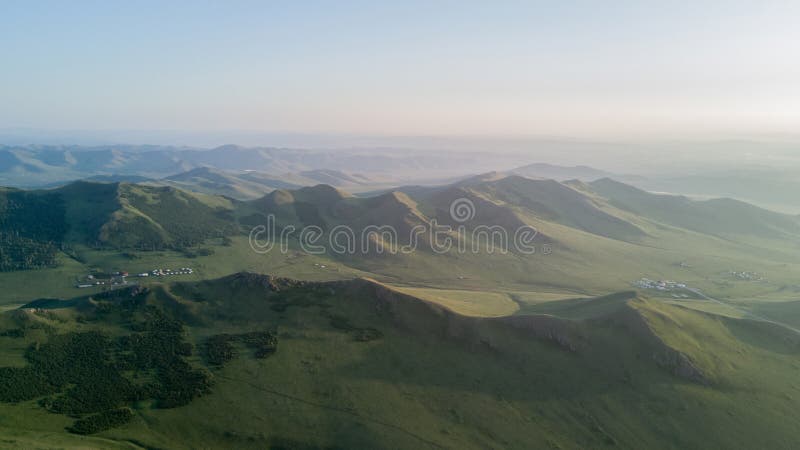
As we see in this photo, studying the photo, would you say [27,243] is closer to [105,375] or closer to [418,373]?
[105,375]

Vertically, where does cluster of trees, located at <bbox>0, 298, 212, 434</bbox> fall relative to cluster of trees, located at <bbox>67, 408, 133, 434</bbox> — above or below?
above

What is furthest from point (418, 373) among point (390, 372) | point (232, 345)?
point (232, 345)

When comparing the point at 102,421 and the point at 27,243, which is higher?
the point at 27,243

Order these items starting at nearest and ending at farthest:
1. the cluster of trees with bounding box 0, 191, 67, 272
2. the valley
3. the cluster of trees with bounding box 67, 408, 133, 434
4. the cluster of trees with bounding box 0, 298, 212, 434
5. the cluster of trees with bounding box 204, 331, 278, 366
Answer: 1. the cluster of trees with bounding box 67, 408, 133, 434
2. the cluster of trees with bounding box 0, 298, 212, 434
3. the valley
4. the cluster of trees with bounding box 204, 331, 278, 366
5. the cluster of trees with bounding box 0, 191, 67, 272

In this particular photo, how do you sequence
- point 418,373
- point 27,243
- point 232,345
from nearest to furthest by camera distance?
point 418,373 < point 232,345 < point 27,243

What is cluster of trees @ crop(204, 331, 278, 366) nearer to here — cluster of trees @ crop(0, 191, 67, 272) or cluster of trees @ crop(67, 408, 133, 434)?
cluster of trees @ crop(67, 408, 133, 434)

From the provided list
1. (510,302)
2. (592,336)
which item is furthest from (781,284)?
(592,336)

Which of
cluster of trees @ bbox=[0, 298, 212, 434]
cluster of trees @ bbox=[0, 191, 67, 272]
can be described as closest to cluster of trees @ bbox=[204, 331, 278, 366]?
cluster of trees @ bbox=[0, 298, 212, 434]
